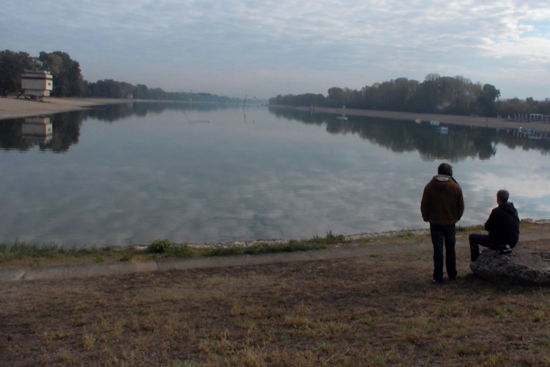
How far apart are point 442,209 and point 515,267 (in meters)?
1.25

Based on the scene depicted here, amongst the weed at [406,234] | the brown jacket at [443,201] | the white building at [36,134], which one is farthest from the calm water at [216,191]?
the brown jacket at [443,201]

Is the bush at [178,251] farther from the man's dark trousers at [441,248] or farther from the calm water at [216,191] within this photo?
the man's dark trousers at [441,248]

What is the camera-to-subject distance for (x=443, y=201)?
24.2 ft

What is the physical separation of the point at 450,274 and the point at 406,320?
84.3 inches

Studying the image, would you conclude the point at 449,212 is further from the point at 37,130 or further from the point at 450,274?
the point at 37,130

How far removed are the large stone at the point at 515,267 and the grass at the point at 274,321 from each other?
0.51ft

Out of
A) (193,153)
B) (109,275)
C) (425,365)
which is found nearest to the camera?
(425,365)

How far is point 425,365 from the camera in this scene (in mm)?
4598

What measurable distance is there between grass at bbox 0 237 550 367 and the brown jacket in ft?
3.28

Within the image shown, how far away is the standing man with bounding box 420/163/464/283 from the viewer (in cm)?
739

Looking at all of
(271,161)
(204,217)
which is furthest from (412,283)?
(271,161)

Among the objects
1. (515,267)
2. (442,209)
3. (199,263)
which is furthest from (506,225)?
(199,263)

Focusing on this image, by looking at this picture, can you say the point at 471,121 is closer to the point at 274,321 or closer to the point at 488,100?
the point at 488,100

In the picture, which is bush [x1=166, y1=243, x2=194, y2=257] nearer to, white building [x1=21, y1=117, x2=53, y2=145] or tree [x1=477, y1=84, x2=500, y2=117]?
white building [x1=21, y1=117, x2=53, y2=145]
